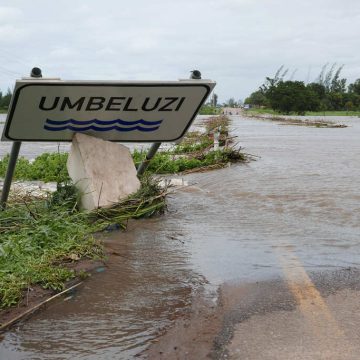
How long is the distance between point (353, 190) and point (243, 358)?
20.4 feet

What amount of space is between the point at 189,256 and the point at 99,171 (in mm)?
1887

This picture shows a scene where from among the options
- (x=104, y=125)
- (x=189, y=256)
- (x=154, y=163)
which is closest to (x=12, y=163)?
(x=104, y=125)

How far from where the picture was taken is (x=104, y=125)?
6.33 meters

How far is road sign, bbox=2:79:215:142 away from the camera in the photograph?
5.67m

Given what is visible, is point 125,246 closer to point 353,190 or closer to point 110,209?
point 110,209

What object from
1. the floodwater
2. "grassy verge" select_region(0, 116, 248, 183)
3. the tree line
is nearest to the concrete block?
the floodwater

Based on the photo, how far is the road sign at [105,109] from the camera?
5.67 metres

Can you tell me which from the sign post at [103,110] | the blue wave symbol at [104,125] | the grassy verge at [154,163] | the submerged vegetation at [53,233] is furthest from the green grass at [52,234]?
the grassy verge at [154,163]

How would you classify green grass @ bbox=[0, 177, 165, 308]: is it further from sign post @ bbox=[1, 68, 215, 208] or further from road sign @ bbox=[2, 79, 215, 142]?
road sign @ bbox=[2, 79, 215, 142]

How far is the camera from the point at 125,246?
213 inches

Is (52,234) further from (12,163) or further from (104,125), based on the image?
(104,125)

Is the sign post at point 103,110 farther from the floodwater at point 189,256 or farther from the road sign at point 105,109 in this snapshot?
the floodwater at point 189,256

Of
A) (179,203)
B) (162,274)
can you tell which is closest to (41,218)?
(162,274)

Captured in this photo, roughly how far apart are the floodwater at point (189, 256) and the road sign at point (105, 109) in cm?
112
